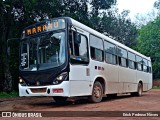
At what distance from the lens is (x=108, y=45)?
487 inches

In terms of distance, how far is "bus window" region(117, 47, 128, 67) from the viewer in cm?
1380

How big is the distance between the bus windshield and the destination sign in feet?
0.79

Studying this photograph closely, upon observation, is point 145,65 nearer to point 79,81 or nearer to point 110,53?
point 110,53

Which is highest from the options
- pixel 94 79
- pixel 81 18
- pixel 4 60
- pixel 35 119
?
pixel 81 18

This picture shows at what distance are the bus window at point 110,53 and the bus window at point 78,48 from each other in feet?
7.05

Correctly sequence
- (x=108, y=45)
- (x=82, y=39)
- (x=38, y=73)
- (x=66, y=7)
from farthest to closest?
(x=66, y=7), (x=108, y=45), (x=82, y=39), (x=38, y=73)

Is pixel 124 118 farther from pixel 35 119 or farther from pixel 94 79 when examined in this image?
pixel 94 79

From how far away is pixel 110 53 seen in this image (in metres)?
12.5

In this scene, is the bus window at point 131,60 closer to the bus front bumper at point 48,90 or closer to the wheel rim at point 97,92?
the wheel rim at point 97,92

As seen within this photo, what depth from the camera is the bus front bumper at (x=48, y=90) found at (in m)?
8.73

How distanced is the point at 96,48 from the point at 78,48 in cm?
164

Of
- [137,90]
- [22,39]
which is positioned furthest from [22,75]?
[137,90]

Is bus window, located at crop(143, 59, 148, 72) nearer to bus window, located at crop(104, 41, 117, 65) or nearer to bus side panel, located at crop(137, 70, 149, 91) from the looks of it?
bus side panel, located at crop(137, 70, 149, 91)

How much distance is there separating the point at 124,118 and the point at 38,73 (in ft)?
12.8
